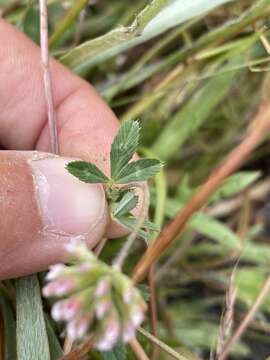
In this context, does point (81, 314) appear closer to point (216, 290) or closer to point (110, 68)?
point (110, 68)

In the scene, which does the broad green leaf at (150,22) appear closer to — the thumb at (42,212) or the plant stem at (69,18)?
the plant stem at (69,18)

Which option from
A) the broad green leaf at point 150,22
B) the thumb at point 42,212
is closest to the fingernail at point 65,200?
the thumb at point 42,212

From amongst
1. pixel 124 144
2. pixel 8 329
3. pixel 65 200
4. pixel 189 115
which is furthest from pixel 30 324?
pixel 189 115

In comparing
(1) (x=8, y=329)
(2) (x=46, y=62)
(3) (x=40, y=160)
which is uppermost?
(2) (x=46, y=62)

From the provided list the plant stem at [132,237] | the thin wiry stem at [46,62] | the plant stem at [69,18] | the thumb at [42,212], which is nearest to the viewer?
the plant stem at [132,237]

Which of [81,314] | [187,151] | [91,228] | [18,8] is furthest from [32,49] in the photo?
[81,314]

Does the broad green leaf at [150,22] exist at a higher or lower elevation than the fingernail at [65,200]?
higher

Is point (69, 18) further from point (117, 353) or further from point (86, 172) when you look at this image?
point (117, 353)
